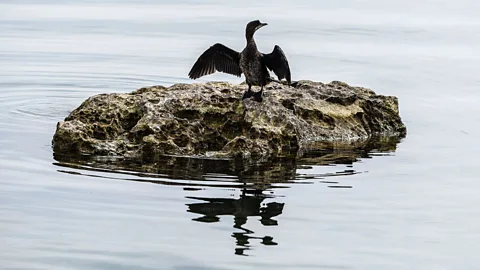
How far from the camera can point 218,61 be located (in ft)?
40.3

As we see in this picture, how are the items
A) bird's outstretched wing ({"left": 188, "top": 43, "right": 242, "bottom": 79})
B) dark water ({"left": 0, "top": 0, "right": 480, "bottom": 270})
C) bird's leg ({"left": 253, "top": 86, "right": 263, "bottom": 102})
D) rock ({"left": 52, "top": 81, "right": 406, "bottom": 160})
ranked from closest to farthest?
dark water ({"left": 0, "top": 0, "right": 480, "bottom": 270}) → rock ({"left": 52, "top": 81, "right": 406, "bottom": 160}) → bird's leg ({"left": 253, "top": 86, "right": 263, "bottom": 102}) → bird's outstretched wing ({"left": 188, "top": 43, "right": 242, "bottom": 79})

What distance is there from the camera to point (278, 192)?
9352 millimetres

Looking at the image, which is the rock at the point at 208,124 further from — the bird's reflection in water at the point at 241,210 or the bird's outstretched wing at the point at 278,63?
the bird's reflection in water at the point at 241,210

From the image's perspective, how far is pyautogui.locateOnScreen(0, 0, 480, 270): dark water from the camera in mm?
7711

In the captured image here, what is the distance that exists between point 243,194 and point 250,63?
8.62 ft

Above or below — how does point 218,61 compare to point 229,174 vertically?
above

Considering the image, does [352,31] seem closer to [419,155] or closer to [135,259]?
[419,155]

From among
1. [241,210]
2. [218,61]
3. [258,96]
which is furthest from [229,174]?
[218,61]

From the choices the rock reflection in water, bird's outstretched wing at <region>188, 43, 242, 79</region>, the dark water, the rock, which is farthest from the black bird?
the dark water

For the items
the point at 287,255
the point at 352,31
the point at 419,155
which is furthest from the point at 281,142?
the point at 352,31

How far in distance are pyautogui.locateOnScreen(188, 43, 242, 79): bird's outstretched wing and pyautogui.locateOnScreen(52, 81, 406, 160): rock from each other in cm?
42

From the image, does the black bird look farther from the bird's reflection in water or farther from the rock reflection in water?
the bird's reflection in water

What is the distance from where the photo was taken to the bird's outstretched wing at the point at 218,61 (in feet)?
39.7

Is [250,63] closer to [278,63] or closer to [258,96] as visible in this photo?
[278,63]
